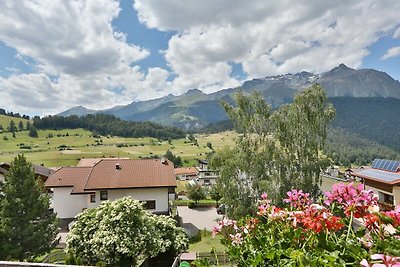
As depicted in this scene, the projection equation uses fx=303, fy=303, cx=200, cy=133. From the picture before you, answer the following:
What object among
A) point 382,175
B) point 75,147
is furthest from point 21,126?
point 382,175

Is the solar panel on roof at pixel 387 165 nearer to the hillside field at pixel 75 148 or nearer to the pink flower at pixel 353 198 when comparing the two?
the pink flower at pixel 353 198

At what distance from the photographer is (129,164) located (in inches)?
1328

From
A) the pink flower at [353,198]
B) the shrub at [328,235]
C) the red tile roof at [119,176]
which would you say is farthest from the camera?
the red tile roof at [119,176]

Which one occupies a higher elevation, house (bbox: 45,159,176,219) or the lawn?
house (bbox: 45,159,176,219)

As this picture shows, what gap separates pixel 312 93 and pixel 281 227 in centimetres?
2062

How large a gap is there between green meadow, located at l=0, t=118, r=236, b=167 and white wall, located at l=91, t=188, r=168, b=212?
7738 cm

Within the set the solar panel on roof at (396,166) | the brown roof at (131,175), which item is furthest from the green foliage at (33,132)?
the solar panel on roof at (396,166)

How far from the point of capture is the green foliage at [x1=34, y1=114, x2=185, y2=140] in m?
165

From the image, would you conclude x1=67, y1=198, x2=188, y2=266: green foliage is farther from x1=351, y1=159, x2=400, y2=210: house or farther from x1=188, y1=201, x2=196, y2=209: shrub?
x1=188, y1=201, x2=196, y2=209: shrub

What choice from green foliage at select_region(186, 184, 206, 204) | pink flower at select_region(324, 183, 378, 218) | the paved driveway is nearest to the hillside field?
green foliage at select_region(186, 184, 206, 204)

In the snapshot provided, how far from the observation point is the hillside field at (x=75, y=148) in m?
111

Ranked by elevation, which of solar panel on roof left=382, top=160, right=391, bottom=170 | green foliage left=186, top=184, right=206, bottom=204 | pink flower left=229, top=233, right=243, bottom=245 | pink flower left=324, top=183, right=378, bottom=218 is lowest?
green foliage left=186, top=184, right=206, bottom=204

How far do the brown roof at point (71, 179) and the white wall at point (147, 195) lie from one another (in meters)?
5.44

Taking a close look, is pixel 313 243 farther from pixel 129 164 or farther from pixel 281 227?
pixel 129 164
